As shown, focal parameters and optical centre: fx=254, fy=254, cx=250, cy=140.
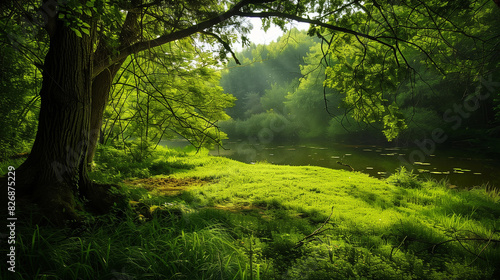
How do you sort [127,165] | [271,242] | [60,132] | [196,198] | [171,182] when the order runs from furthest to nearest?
[127,165] < [171,182] < [196,198] < [271,242] < [60,132]

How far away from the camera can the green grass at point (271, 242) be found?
2.22 m

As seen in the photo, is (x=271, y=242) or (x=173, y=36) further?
Result: (x=173, y=36)

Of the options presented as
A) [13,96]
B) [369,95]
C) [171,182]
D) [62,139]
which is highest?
[369,95]

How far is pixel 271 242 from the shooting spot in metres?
3.13

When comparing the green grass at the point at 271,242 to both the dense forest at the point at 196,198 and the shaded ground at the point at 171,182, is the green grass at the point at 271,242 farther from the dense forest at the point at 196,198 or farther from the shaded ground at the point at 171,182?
the shaded ground at the point at 171,182

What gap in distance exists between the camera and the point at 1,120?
5.73 metres

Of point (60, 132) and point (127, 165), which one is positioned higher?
point (60, 132)

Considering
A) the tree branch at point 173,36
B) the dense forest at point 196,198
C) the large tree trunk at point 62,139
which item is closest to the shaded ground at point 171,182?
the dense forest at point 196,198

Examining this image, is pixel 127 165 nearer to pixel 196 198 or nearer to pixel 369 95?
pixel 196 198

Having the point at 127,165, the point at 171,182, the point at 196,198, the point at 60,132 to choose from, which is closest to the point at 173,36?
the point at 60,132

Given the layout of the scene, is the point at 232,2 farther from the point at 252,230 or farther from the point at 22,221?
the point at 22,221

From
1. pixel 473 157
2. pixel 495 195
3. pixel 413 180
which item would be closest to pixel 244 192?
pixel 413 180

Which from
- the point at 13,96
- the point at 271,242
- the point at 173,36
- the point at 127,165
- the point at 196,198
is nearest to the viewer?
the point at 271,242

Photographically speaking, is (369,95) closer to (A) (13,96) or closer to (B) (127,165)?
(B) (127,165)
